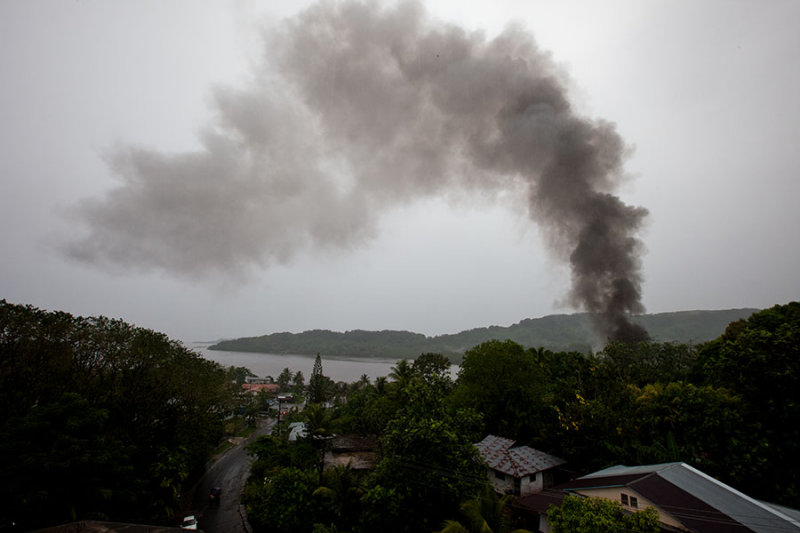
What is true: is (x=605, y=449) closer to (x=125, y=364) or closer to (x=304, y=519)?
(x=304, y=519)

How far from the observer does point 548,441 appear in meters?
21.4

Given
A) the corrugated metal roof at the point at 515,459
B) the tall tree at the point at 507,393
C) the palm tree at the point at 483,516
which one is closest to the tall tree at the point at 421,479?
the palm tree at the point at 483,516

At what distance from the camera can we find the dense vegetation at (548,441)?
11398mm

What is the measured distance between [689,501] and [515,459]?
9127 mm

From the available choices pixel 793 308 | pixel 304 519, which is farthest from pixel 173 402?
pixel 793 308

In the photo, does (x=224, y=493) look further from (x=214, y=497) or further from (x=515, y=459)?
(x=515, y=459)

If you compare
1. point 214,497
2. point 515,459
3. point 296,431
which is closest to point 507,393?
point 515,459

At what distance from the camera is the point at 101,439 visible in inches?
520

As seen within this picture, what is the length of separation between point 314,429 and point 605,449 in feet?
56.8

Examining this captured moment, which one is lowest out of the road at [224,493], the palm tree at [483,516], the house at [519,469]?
the road at [224,493]

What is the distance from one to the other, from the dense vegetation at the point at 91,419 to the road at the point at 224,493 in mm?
1883

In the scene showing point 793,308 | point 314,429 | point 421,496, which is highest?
point 793,308

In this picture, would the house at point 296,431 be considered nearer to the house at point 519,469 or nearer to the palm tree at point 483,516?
the house at point 519,469

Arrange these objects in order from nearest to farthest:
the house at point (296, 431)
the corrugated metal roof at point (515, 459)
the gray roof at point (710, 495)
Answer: the gray roof at point (710, 495) < the corrugated metal roof at point (515, 459) < the house at point (296, 431)
